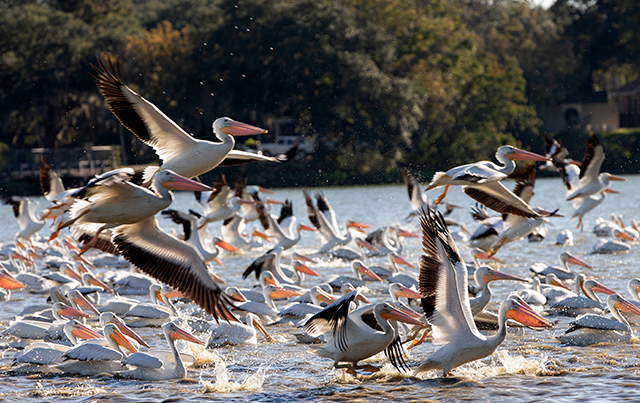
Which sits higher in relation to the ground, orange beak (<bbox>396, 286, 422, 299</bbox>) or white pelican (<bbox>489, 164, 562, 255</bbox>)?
white pelican (<bbox>489, 164, 562, 255</bbox>)

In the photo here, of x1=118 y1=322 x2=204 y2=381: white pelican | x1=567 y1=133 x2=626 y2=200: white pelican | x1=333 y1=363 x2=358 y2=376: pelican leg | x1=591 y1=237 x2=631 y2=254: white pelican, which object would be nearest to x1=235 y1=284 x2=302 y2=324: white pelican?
x1=118 y1=322 x2=204 y2=381: white pelican

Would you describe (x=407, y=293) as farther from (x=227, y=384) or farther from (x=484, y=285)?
(x=227, y=384)

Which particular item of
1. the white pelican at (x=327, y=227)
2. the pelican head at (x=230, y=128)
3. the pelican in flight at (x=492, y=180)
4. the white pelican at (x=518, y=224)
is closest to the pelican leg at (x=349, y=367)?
the pelican in flight at (x=492, y=180)

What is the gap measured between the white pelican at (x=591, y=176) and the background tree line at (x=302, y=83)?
2213 centimetres

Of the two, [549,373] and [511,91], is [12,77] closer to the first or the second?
[511,91]

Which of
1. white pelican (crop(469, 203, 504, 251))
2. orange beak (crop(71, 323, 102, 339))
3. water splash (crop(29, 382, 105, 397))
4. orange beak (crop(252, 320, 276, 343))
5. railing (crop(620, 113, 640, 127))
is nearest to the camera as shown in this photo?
water splash (crop(29, 382, 105, 397))

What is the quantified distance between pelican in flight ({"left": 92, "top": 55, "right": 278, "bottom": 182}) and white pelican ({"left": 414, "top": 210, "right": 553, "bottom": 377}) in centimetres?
208

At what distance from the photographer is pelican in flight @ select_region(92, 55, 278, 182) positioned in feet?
21.5

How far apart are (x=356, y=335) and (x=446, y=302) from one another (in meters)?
0.72

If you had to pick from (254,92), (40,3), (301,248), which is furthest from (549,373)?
(40,3)

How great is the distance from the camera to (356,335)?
590cm

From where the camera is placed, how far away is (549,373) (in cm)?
602

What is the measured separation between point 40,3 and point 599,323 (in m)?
44.4

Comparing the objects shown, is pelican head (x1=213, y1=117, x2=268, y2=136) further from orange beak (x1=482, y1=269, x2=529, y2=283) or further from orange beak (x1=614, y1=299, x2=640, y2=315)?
orange beak (x1=614, y1=299, x2=640, y2=315)
